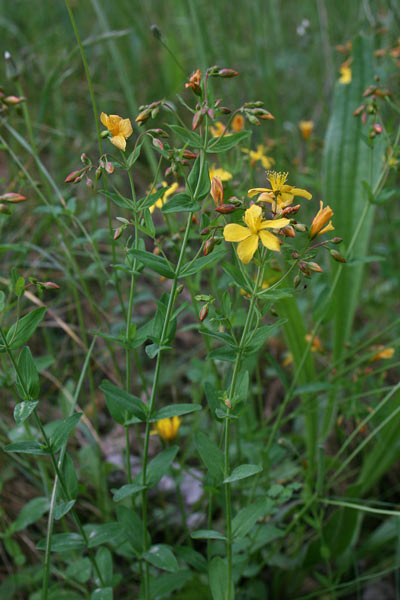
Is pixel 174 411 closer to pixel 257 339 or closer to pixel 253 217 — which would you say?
pixel 257 339

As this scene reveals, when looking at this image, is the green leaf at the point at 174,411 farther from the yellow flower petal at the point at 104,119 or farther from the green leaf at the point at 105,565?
the yellow flower petal at the point at 104,119

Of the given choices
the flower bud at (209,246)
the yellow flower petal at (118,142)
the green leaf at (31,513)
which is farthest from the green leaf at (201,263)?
the green leaf at (31,513)

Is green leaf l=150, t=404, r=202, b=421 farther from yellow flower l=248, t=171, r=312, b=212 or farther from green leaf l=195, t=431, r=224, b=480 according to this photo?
yellow flower l=248, t=171, r=312, b=212

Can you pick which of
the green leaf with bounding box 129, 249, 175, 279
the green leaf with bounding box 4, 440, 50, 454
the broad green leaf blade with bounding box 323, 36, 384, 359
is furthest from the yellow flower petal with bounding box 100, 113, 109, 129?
the broad green leaf blade with bounding box 323, 36, 384, 359

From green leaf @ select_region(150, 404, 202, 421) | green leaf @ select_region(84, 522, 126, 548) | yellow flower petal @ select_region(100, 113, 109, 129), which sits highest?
yellow flower petal @ select_region(100, 113, 109, 129)

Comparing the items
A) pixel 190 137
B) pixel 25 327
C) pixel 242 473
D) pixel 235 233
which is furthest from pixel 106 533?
pixel 190 137

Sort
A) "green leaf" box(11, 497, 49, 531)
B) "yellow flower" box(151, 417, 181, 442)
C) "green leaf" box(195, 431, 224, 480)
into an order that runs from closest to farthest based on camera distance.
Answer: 1. "green leaf" box(195, 431, 224, 480)
2. "green leaf" box(11, 497, 49, 531)
3. "yellow flower" box(151, 417, 181, 442)
